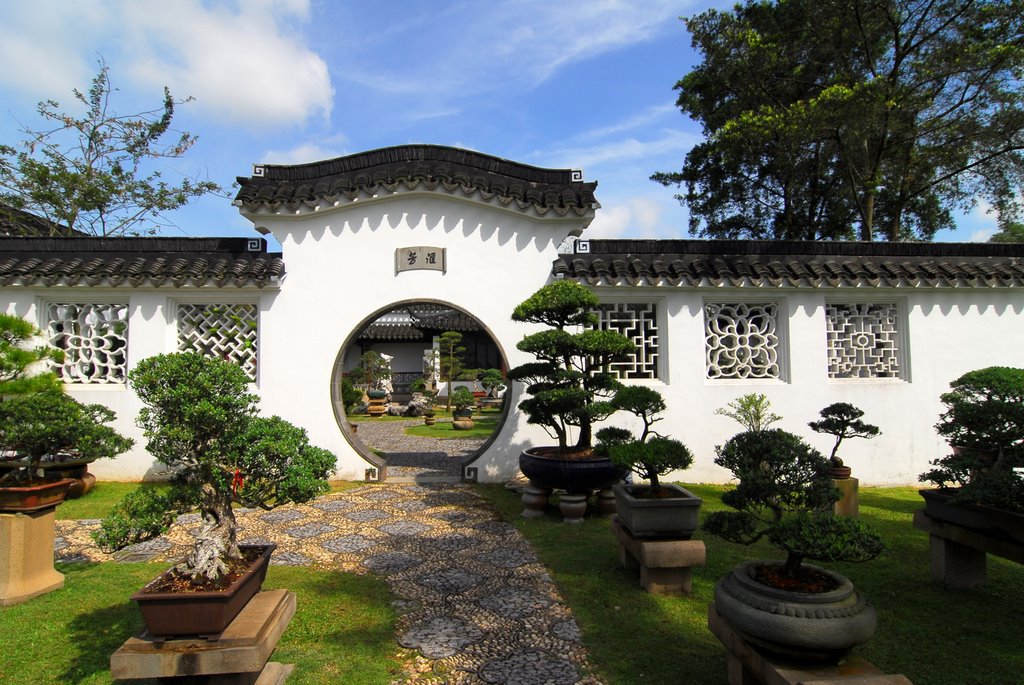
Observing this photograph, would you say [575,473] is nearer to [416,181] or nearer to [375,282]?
[375,282]

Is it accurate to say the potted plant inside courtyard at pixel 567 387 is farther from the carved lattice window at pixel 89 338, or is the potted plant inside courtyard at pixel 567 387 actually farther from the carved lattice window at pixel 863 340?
the carved lattice window at pixel 89 338

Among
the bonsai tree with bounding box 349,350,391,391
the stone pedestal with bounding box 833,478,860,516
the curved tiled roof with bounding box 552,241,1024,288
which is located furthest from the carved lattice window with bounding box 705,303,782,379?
the bonsai tree with bounding box 349,350,391,391

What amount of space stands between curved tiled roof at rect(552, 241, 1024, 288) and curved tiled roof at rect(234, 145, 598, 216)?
2.79ft

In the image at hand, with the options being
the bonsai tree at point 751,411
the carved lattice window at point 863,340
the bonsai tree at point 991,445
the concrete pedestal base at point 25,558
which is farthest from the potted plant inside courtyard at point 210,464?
the carved lattice window at point 863,340

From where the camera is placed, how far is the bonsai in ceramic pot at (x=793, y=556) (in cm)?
231

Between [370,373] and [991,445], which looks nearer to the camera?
[991,445]

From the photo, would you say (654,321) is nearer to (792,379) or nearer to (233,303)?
(792,379)

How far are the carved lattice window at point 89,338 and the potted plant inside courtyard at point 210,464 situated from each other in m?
5.75

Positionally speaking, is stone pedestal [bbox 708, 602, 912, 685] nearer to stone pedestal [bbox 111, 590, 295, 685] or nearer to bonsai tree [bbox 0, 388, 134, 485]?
stone pedestal [bbox 111, 590, 295, 685]

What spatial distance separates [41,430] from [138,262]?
12.0 ft

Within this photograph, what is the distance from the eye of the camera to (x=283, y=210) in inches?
295

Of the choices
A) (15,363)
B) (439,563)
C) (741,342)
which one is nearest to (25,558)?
(15,363)

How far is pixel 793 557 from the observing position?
8.69 ft

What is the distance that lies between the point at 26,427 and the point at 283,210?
3.98m
